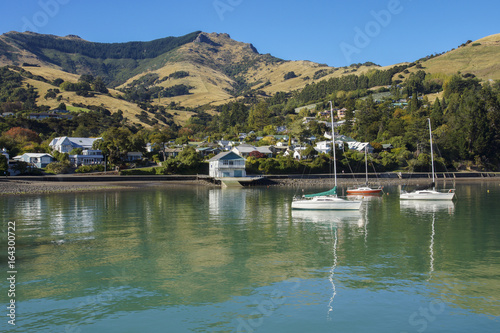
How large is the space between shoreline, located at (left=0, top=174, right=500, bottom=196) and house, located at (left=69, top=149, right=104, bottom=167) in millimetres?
15108

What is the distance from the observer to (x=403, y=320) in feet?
48.5

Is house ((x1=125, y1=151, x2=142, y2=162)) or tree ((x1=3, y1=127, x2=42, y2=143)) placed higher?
tree ((x1=3, y1=127, x2=42, y2=143))

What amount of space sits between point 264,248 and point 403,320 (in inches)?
461

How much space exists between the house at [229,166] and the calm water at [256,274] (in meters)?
51.2

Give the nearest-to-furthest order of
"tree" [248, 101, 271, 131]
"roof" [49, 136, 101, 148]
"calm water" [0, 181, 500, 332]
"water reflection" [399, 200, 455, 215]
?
1. "calm water" [0, 181, 500, 332]
2. "water reflection" [399, 200, 455, 215]
3. "roof" [49, 136, 101, 148]
4. "tree" [248, 101, 271, 131]

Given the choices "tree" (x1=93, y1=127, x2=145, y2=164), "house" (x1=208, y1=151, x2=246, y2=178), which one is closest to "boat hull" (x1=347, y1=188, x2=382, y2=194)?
"house" (x1=208, y1=151, x2=246, y2=178)

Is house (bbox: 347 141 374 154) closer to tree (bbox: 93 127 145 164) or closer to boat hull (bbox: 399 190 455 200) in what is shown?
boat hull (bbox: 399 190 455 200)

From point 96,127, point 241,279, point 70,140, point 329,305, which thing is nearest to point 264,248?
point 241,279

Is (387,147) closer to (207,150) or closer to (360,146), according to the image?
(360,146)

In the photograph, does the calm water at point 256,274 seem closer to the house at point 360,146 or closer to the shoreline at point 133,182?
the shoreline at point 133,182

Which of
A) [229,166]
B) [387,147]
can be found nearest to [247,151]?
[229,166]

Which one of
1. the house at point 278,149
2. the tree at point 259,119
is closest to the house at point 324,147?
the house at point 278,149

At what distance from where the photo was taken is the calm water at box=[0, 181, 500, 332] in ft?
48.7

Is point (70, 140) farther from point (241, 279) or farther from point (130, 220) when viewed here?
point (241, 279)
